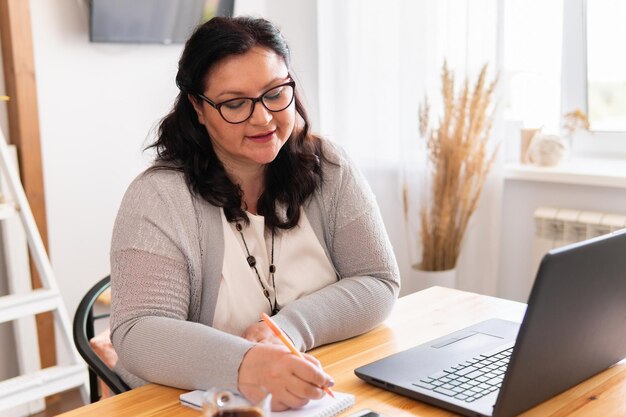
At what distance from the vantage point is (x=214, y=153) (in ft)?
5.47

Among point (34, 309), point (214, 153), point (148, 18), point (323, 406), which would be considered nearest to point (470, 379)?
point (323, 406)

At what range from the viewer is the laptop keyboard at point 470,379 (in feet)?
3.78

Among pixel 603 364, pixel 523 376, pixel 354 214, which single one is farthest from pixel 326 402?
pixel 354 214

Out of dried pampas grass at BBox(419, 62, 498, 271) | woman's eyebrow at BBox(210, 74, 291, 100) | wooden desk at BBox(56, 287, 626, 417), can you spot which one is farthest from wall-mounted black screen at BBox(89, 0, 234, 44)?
wooden desk at BBox(56, 287, 626, 417)

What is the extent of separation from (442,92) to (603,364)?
1.82 m

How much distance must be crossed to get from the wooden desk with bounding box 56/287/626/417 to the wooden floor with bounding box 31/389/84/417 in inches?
62.9

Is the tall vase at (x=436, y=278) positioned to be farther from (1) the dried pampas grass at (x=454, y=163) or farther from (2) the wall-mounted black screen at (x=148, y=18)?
(2) the wall-mounted black screen at (x=148, y=18)

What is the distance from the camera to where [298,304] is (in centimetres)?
148

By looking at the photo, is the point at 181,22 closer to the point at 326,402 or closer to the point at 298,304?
the point at 298,304

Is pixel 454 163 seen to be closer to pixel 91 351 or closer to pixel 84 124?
pixel 84 124

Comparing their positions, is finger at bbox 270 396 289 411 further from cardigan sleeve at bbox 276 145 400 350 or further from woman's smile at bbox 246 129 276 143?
woman's smile at bbox 246 129 276 143

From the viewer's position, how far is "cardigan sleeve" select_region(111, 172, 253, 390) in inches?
49.5

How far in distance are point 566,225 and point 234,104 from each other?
168 centimetres

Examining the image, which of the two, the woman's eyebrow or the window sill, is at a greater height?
the woman's eyebrow
